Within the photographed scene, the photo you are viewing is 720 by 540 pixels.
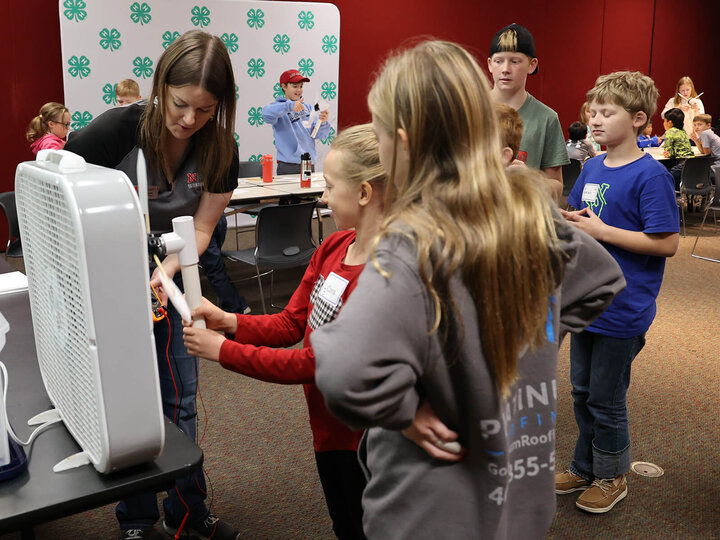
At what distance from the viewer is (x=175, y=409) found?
1805 mm

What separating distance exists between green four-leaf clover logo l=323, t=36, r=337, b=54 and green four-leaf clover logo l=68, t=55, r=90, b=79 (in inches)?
97.8

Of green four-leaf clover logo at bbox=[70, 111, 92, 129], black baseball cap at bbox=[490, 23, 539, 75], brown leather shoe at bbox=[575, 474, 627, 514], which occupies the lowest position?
brown leather shoe at bbox=[575, 474, 627, 514]

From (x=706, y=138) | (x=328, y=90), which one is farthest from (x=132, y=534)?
(x=706, y=138)

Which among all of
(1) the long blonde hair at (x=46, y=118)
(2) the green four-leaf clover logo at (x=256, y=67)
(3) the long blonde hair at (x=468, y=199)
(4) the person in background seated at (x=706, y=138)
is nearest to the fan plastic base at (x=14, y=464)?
(3) the long blonde hair at (x=468, y=199)

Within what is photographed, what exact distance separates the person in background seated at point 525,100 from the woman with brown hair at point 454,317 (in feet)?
5.10

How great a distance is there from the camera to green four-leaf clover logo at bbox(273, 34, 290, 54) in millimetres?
6996

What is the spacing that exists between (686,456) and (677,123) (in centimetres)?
556

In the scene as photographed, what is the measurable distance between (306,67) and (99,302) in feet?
22.2

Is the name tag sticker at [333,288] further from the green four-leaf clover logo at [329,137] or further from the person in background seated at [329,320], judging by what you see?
the green four-leaf clover logo at [329,137]

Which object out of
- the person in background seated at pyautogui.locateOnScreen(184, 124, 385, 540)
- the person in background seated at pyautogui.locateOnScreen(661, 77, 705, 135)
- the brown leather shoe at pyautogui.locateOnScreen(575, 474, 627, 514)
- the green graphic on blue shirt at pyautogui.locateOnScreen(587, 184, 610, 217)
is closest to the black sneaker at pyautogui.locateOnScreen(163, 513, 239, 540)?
the person in background seated at pyautogui.locateOnScreen(184, 124, 385, 540)

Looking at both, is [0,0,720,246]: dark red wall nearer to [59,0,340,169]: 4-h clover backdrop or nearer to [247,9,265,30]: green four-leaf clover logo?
[59,0,340,169]: 4-h clover backdrop

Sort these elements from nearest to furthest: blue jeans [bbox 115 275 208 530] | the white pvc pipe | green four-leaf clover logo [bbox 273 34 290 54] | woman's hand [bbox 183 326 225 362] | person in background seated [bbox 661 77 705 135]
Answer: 1. the white pvc pipe
2. woman's hand [bbox 183 326 225 362]
3. blue jeans [bbox 115 275 208 530]
4. green four-leaf clover logo [bbox 273 34 290 54]
5. person in background seated [bbox 661 77 705 135]

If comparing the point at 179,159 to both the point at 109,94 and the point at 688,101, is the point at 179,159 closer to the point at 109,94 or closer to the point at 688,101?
the point at 109,94

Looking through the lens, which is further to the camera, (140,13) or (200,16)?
(200,16)
